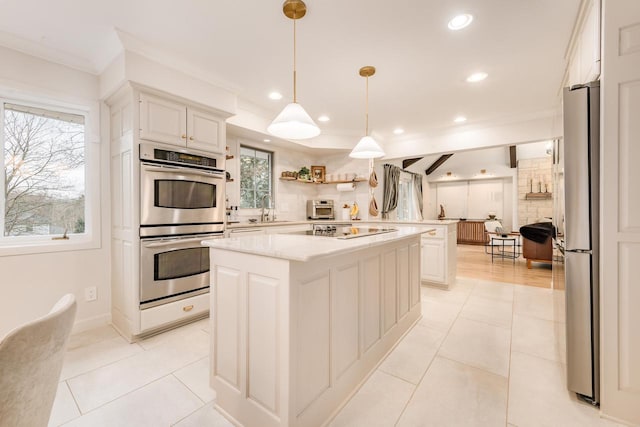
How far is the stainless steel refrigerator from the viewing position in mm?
1517

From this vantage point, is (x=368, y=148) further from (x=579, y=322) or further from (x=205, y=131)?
(x=579, y=322)

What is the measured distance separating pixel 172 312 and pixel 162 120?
1.81 metres

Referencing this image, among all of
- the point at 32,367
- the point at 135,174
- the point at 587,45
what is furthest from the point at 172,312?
the point at 587,45

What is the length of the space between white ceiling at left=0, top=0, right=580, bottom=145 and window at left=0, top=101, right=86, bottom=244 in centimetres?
58

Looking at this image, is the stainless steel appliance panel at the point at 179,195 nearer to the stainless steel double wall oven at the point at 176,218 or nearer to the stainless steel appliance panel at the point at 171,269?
the stainless steel double wall oven at the point at 176,218

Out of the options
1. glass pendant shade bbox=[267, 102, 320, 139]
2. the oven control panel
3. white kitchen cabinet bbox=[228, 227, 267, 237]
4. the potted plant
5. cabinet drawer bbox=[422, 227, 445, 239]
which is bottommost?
cabinet drawer bbox=[422, 227, 445, 239]

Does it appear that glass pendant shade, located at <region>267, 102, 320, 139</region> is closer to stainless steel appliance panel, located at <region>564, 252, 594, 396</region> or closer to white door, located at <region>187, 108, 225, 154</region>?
white door, located at <region>187, 108, 225, 154</region>

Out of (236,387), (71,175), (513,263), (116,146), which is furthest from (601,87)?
(513,263)

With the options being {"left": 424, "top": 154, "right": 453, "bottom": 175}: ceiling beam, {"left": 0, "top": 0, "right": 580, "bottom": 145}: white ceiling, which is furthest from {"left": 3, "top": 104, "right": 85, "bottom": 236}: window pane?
{"left": 424, "top": 154, "right": 453, "bottom": 175}: ceiling beam

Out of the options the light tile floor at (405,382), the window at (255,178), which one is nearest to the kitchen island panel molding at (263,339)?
the light tile floor at (405,382)

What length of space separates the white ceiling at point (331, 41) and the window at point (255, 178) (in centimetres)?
115

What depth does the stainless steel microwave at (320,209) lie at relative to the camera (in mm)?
5094

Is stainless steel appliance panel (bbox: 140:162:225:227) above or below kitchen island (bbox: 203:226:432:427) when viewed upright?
above

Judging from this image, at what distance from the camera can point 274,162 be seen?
4652mm
